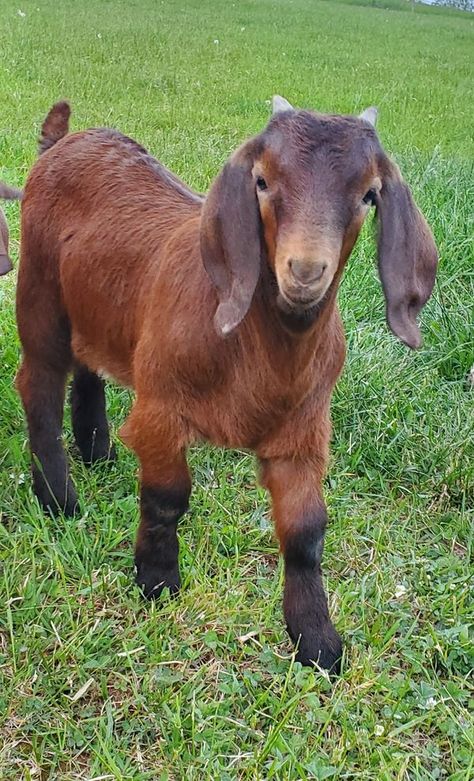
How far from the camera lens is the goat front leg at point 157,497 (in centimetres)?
271

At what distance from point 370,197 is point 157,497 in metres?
→ 1.14

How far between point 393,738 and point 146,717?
69 cm

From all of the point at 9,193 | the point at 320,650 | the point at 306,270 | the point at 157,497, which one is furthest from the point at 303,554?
the point at 9,193

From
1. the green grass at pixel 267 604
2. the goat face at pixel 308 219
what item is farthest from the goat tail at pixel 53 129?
the goat face at pixel 308 219

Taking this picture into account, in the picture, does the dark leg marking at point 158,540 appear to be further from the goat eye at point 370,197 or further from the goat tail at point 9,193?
the goat tail at point 9,193

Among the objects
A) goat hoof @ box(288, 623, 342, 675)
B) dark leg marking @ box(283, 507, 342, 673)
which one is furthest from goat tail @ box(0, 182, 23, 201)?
goat hoof @ box(288, 623, 342, 675)

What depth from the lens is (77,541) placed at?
3.17 meters

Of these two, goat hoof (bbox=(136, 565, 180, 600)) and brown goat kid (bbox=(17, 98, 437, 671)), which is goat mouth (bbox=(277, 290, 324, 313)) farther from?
goat hoof (bbox=(136, 565, 180, 600))

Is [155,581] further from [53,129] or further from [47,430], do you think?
[53,129]

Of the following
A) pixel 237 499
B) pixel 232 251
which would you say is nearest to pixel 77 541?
pixel 237 499

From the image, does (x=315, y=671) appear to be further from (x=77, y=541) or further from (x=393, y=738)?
(x=77, y=541)

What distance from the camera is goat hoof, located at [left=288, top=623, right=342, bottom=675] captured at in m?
2.73

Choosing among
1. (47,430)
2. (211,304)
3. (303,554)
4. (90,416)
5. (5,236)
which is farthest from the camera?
(90,416)

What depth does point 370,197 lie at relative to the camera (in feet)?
7.27
